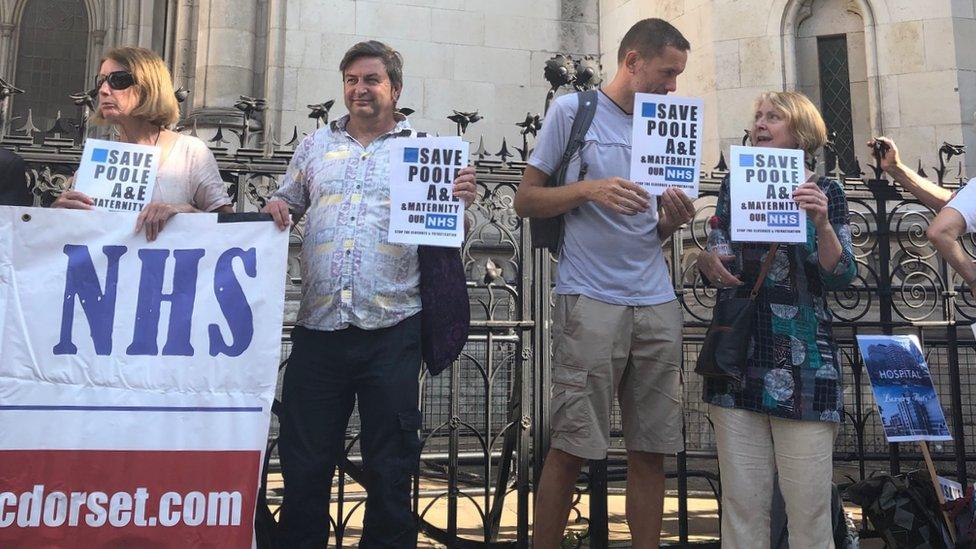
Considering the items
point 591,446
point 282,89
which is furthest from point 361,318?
point 282,89

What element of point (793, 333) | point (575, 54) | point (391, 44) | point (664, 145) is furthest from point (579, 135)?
point (575, 54)

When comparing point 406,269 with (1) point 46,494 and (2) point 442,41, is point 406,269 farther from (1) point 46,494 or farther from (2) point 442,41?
(2) point 442,41

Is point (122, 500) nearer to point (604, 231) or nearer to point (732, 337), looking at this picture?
point (604, 231)

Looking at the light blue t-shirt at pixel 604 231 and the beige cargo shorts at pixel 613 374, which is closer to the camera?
the beige cargo shorts at pixel 613 374

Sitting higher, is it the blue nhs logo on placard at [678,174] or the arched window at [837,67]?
the arched window at [837,67]

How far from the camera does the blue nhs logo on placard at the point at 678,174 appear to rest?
11.4 feet

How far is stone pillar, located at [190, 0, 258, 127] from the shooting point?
34.8 ft

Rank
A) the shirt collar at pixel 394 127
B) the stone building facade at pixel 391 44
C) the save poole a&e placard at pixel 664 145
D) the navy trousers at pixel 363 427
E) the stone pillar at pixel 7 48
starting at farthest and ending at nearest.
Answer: the stone pillar at pixel 7 48
the stone building facade at pixel 391 44
the shirt collar at pixel 394 127
the save poole a&e placard at pixel 664 145
the navy trousers at pixel 363 427

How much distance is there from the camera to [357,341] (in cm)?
330

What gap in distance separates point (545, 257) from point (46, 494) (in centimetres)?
278

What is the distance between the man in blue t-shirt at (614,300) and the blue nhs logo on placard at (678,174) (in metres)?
0.06

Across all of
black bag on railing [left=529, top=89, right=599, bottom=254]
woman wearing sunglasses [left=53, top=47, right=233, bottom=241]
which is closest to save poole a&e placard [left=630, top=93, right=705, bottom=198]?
black bag on railing [left=529, top=89, right=599, bottom=254]

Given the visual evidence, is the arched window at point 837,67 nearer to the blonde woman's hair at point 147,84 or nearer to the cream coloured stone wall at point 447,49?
the cream coloured stone wall at point 447,49

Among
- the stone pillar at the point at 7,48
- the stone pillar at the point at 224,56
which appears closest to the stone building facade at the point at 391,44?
the stone pillar at the point at 224,56
